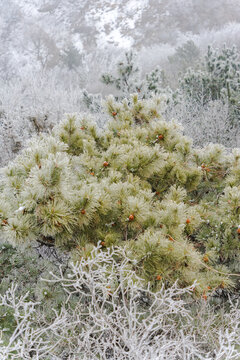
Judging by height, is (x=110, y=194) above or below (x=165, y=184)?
above

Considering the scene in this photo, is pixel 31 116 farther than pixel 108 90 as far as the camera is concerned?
No

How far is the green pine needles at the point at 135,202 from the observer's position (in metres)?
1.74

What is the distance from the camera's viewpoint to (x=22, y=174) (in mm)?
1989

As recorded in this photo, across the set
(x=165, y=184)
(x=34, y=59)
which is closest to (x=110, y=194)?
(x=165, y=184)

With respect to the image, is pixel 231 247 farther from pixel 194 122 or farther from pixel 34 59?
pixel 34 59

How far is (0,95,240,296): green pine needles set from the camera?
1.74 meters

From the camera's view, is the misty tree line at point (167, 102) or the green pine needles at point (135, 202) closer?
the green pine needles at point (135, 202)

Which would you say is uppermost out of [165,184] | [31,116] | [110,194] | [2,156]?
[110,194]

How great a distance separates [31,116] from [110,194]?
19.3 ft

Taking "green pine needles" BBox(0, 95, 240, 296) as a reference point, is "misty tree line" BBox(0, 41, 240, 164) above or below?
below

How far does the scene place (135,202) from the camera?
6.34 ft

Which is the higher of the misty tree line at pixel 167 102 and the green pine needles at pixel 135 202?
the green pine needles at pixel 135 202

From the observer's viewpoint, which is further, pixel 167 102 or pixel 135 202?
pixel 167 102

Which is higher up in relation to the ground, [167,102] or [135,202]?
[135,202]
